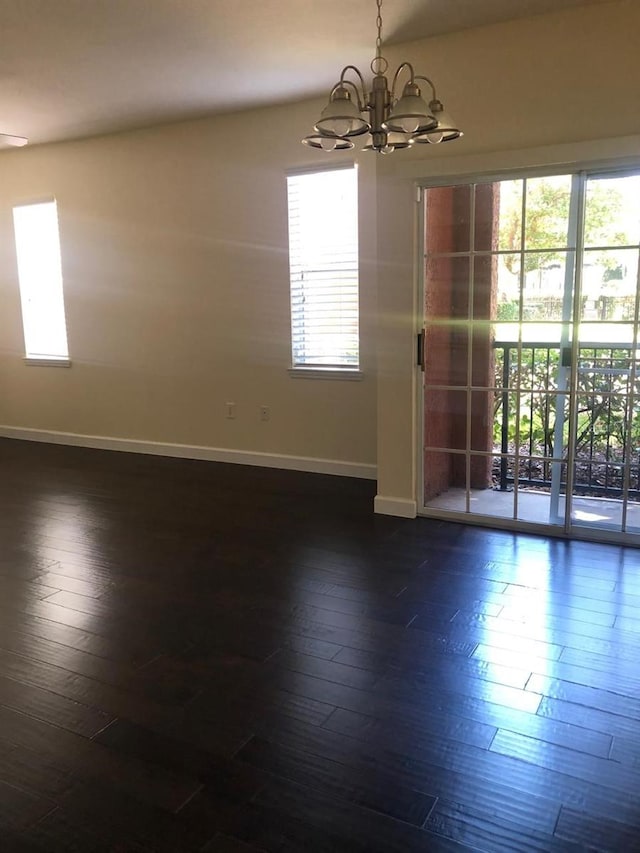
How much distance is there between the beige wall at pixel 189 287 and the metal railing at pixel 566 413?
1.31 metres

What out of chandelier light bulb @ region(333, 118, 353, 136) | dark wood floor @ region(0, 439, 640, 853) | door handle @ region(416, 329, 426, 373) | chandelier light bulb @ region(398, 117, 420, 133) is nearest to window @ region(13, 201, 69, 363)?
dark wood floor @ region(0, 439, 640, 853)

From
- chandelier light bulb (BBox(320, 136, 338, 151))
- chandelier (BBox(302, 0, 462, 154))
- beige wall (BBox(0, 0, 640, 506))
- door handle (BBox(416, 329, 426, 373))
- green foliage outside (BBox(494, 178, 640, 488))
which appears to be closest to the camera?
chandelier (BBox(302, 0, 462, 154))

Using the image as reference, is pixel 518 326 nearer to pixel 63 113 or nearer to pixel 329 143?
pixel 329 143

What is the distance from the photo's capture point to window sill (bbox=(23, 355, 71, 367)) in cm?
654

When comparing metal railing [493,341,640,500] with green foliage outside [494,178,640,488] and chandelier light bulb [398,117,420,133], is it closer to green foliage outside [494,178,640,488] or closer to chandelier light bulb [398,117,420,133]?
green foliage outside [494,178,640,488]

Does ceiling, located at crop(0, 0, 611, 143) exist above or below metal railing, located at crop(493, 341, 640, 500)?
above

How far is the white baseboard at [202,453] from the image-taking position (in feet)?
17.0

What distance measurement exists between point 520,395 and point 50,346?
4.84m

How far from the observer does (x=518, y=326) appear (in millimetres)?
3787

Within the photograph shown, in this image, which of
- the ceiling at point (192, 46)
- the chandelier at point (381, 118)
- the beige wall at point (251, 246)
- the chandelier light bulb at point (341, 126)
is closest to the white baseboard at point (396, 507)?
the beige wall at point (251, 246)

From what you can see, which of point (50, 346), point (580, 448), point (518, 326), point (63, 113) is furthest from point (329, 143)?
point (50, 346)

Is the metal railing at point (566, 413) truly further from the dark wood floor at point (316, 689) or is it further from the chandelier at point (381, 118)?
the chandelier at point (381, 118)

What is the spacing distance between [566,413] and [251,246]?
282cm

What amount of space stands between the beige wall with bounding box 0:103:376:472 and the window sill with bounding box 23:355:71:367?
0.09 m
